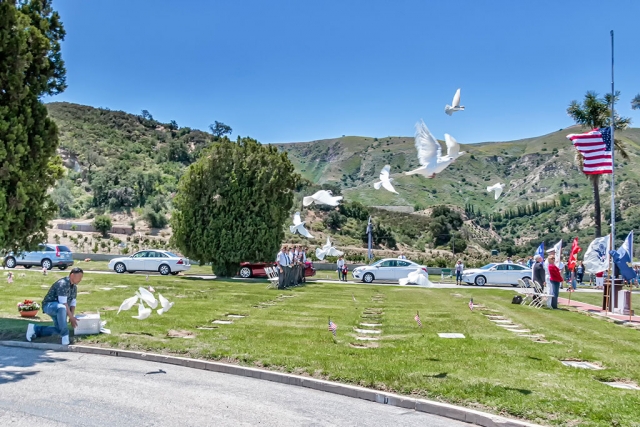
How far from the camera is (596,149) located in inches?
773

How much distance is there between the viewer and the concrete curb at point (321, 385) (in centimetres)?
688

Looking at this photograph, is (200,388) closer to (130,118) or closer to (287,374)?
(287,374)

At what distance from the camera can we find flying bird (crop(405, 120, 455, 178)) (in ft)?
30.3

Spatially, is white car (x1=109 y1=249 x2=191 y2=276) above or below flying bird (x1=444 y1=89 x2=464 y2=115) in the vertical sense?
below

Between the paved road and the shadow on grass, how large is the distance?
2 centimetres

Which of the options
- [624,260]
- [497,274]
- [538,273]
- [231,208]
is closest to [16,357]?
[538,273]

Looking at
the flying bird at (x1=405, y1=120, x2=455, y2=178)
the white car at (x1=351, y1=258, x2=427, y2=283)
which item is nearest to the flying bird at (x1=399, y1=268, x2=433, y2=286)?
the flying bird at (x1=405, y1=120, x2=455, y2=178)

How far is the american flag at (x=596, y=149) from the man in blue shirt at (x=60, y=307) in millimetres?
16490

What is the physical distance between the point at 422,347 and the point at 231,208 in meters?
22.0

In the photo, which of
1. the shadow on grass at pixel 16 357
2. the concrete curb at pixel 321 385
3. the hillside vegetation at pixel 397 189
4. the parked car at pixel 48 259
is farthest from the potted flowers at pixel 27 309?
the hillside vegetation at pixel 397 189

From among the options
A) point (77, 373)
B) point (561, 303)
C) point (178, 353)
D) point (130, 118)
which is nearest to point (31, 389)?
point (77, 373)

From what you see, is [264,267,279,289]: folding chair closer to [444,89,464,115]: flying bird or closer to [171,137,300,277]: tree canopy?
[171,137,300,277]: tree canopy

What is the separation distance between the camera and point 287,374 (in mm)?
8867

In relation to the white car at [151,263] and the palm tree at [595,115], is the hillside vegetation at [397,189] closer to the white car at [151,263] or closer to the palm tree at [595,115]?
the palm tree at [595,115]
